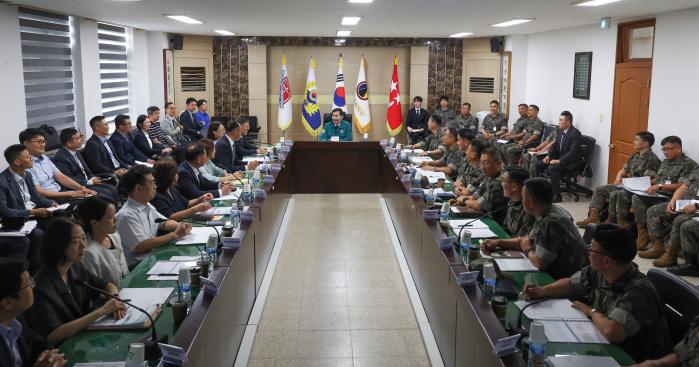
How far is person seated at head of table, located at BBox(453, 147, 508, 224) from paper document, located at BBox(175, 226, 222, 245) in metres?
1.88

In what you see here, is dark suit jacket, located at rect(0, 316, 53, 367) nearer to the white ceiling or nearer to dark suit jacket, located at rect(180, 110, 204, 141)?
the white ceiling

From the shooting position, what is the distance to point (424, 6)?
5980mm

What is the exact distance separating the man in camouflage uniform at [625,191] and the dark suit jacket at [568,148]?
149 cm

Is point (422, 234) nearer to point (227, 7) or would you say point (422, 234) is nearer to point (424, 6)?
point (424, 6)

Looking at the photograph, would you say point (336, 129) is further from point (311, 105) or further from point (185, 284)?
point (185, 284)

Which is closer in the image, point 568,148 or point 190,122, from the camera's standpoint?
point 568,148

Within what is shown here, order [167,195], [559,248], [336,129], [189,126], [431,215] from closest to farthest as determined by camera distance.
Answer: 1. [559,248]
2. [431,215]
3. [167,195]
4. [336,129]
5. [189,126]

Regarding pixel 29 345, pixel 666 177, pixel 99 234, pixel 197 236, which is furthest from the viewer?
pixel 666 177

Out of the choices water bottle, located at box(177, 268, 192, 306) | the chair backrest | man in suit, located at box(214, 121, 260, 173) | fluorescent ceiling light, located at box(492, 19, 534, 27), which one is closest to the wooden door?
fluorescent ceiling light, located at box(492, 19, 534, 27)

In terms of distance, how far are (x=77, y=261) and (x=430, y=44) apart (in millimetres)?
9846

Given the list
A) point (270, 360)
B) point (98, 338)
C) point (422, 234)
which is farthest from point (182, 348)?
point (422, 234)

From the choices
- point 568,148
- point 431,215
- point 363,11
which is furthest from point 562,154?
point 431,215

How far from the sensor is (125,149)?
302 inches

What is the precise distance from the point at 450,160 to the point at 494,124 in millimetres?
4070
